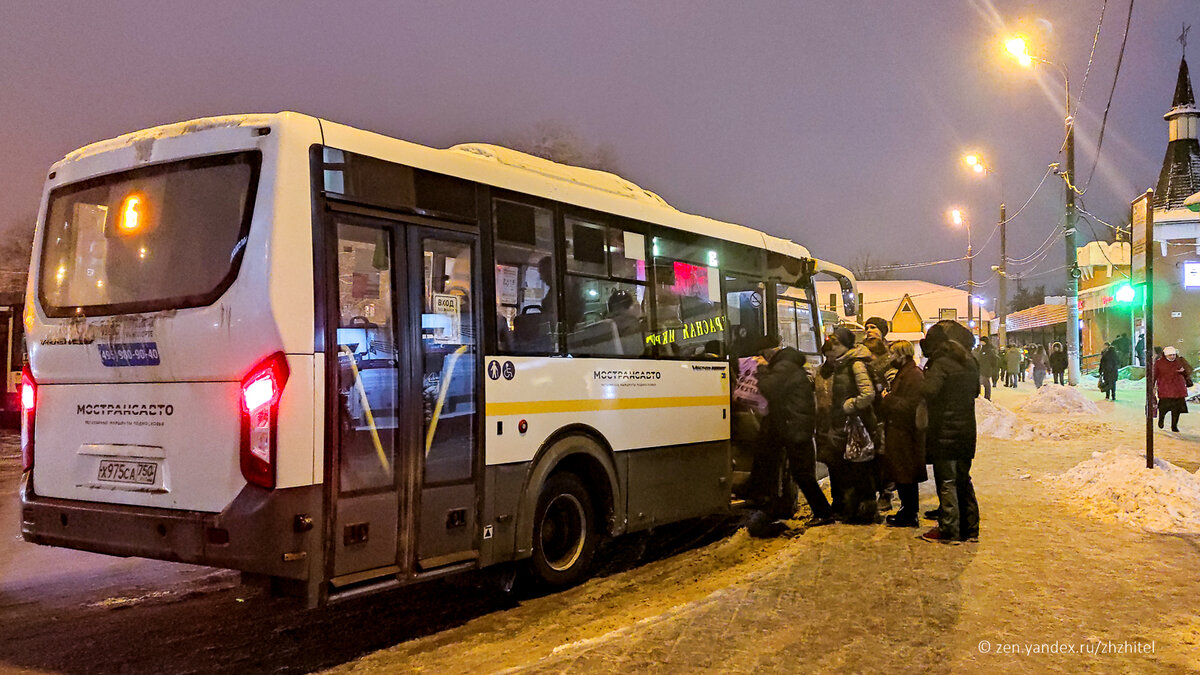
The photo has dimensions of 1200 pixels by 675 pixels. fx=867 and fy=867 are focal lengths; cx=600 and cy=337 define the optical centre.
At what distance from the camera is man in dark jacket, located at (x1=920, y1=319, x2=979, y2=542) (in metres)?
8.26

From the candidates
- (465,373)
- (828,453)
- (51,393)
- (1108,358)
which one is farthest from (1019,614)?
(1108,358)

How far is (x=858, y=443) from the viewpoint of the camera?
367 inches

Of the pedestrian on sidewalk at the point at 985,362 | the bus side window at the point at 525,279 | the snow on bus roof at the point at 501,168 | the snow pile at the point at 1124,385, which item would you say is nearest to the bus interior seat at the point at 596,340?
the bus side window at the point at 525,279

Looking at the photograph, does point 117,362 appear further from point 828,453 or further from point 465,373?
point 828,453

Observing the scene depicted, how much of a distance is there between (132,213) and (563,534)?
402cm

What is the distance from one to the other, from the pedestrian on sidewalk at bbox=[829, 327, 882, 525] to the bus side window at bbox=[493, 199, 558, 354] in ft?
12.8

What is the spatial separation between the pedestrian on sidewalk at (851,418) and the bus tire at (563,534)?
3.41 meters

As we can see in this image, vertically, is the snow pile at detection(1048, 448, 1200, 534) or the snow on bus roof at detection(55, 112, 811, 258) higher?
the snow on bus roof at detection(55, 112, 811, 258)

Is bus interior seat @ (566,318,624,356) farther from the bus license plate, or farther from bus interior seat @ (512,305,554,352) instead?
the bus license plate

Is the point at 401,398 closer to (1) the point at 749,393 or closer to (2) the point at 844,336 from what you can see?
(1) the point at 749,393

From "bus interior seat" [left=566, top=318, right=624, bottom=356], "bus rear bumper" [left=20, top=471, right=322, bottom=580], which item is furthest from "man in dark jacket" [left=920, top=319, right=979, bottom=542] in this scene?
"bus rear bumper" [left=20, top=471, right=322, bottom=580]

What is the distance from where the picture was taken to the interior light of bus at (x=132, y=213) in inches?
223

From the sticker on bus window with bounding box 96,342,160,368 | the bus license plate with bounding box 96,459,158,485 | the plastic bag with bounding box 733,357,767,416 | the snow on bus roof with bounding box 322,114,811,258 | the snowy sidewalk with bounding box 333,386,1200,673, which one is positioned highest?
the snow on bus roof with bounding box 322,114,811,258

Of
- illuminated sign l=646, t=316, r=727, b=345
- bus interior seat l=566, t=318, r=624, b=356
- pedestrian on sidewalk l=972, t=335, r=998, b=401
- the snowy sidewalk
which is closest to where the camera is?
the snowy sidewalk
